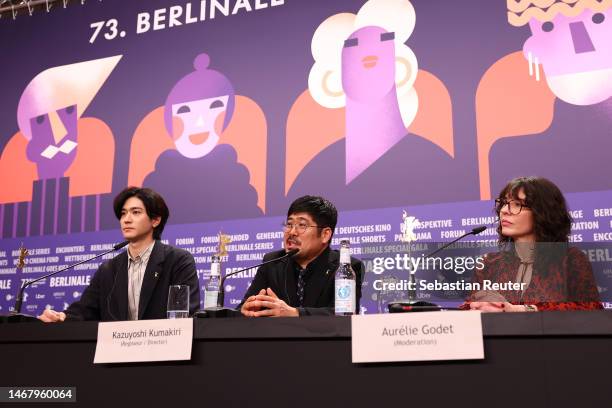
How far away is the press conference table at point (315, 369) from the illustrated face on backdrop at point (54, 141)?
2.40m

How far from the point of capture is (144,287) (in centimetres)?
274

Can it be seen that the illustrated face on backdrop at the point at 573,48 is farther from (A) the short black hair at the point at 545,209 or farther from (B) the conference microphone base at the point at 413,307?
(B) the conference microphone base at the point at 413,307

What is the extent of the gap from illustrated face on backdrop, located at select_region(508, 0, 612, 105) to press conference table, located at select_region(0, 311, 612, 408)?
1956mm

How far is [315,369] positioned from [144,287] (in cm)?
156

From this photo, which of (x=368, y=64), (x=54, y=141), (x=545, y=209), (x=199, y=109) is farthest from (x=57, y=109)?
(x=545, y=209)

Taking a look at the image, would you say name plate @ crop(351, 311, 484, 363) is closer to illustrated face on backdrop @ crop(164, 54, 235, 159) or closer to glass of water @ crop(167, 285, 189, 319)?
glass of water @ crop(167, 285, 189, 319)

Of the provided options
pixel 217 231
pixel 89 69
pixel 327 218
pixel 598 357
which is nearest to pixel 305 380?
pixel 598 357

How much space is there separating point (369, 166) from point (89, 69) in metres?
1.90

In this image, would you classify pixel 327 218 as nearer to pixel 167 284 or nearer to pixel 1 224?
pixel 167 284

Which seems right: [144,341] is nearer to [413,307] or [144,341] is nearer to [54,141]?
[413,307]

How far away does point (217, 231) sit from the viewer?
3.51 metres

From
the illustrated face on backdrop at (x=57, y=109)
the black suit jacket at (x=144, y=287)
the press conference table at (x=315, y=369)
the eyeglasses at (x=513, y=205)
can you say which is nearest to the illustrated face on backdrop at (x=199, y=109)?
the illustrated face on backdrop at (x=57, y=109)

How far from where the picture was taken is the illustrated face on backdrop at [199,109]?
142 inches

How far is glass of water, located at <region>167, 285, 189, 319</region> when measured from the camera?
1868mm
